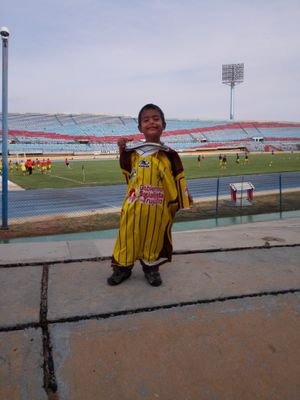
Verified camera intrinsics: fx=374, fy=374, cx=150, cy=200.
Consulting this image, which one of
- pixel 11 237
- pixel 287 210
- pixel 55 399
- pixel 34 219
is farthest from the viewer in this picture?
pixel 287 210

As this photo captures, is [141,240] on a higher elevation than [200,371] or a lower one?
higher

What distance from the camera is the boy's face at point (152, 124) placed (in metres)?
2.72

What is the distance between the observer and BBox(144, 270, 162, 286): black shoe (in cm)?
263

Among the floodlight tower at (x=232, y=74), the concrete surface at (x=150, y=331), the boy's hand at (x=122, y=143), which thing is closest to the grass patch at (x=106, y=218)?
the concrete surface at (x=150, y=331)

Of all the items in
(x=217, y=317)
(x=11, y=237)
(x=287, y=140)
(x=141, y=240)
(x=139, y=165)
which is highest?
(x=287, y=140)

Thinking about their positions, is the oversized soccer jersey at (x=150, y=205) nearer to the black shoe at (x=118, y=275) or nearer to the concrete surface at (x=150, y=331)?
the black shoe at (x=118, y=275)

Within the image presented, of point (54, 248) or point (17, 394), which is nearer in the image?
point (17, 394)

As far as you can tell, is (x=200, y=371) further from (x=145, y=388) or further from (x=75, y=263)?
(x=75, y=263)

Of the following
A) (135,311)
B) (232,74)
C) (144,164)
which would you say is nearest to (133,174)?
(144,164)

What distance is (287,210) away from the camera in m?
10.0

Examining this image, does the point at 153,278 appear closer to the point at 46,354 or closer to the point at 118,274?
the point at 118,274

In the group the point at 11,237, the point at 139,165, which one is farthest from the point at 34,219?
the point at 139,165

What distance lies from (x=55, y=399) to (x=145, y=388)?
0.38 metres

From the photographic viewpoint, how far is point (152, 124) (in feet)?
8.90
